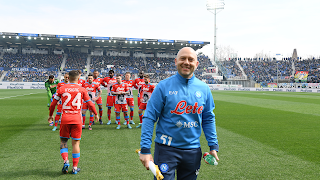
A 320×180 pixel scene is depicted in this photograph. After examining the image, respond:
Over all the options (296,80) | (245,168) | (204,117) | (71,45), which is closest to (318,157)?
(245,168)

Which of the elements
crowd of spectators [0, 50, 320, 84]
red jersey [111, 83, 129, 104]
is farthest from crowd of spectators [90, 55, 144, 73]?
red jersey [111, 83, 129, 104]

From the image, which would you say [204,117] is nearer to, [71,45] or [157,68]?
[157,68]

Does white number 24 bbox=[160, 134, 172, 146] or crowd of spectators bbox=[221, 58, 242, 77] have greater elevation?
crowd of spectators bbox=[221, 58, 242, 77]

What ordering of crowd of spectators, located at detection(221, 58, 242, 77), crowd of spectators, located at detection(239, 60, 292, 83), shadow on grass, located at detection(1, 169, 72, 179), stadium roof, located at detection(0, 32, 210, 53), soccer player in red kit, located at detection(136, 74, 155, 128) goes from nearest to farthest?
shadow on grass, located at detection(1, 169, 72, 179), soccer player in red kit, located at detection(136, 74, 155, 128), stadium roof, located at detection(0, 32, 210, 53), crowd of spectators, located at detection(239, 60, 292, 83), crowd of spectators, located at detection(221, 58, 242, 77)

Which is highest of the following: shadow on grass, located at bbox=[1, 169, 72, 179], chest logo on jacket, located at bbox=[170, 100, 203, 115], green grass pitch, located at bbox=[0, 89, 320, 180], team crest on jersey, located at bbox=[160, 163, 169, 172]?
chest logo on jacket, located at bbox=[170, 100, 203, 115]

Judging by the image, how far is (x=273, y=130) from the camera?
8.62 m

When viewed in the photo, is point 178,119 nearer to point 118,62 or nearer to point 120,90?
point 120,90

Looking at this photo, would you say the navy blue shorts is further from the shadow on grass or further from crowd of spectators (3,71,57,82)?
crowd of spectators (3,71,57,82)

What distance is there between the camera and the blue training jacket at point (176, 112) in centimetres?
229

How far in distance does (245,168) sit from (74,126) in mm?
3665

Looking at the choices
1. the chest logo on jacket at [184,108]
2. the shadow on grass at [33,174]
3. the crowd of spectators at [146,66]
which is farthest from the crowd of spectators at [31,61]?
the chest logo on jacket at [184,108]

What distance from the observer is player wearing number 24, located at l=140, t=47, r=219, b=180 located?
2.29m

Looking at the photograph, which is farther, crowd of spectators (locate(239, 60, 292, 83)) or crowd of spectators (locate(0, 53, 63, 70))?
crowd of spectators (locate(239, 60, 292, 83))

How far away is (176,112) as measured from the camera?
7.57 feet
